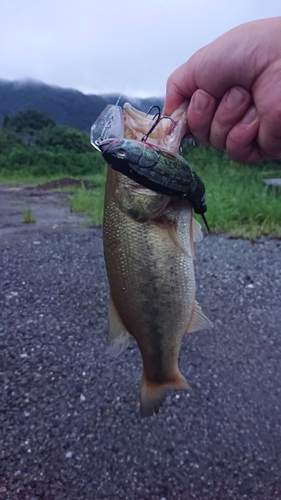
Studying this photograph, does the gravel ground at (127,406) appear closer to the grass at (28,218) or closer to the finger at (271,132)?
the finger at (271,132)

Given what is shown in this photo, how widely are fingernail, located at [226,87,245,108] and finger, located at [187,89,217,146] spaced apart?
0.04 metres

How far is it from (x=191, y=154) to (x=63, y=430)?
828cm

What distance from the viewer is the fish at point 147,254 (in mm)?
1320

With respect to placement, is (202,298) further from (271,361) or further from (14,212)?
(14,212)

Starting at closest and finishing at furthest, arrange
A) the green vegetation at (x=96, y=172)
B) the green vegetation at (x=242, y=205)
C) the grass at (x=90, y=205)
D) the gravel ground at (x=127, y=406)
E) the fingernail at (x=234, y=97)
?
1. the fingernail at (x=234, y=97)
2. the gravel ground at (x=127, y=406)
3. the green vegetation at (x=242, y=205)
4. the green vegetation at (x=96, y=172)
5. the grass at (x=90, y=205)

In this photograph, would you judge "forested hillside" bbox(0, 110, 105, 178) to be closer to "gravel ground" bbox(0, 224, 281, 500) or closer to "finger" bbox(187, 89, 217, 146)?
"gravel ground" bbox(0, 224, 281, 500)

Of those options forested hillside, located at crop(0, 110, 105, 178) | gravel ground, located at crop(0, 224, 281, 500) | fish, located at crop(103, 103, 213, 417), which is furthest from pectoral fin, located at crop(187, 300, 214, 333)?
forested hillside, located at crop(0, 110, 105, 178)

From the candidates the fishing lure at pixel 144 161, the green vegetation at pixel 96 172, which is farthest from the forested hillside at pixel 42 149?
the fishing lure at pixel 144 161

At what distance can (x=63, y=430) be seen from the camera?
2477 mm

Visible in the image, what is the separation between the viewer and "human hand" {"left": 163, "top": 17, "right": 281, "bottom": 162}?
146cm

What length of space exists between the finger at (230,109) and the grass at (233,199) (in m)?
4.03

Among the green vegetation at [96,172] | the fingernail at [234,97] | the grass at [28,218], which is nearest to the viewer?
the fingernail at [234,97]

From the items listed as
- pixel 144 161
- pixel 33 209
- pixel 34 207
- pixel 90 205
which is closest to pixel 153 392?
pixel 144 161

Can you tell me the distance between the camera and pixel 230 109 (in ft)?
5.13
